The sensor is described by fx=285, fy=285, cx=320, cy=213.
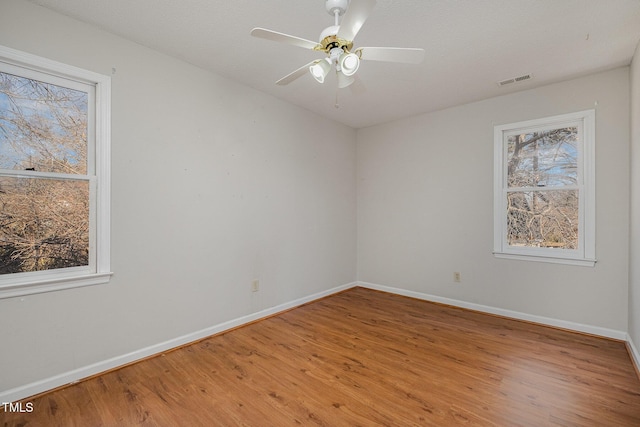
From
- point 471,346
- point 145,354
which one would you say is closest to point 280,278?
point 145,354

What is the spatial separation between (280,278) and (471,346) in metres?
2.13

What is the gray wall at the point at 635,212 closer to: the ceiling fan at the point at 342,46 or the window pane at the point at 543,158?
the window pane at the point at 543,158

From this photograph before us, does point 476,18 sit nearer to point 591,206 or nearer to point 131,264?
point 591,206

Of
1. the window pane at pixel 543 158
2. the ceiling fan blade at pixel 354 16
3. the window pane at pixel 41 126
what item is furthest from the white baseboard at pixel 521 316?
the window pane at pixel 41 126

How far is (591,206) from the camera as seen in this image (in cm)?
285

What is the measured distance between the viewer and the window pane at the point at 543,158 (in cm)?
303

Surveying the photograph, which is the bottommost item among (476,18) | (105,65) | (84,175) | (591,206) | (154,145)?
(591,206)

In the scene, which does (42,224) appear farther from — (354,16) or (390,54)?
(390,54)

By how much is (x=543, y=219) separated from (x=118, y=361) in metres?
4.33

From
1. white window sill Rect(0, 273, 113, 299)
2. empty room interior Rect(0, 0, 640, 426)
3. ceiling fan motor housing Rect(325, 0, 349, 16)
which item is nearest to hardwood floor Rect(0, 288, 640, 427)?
empty room interior Rect(0, 0, 640, 426)

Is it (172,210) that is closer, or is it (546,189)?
(172,210)

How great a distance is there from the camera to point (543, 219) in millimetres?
3182

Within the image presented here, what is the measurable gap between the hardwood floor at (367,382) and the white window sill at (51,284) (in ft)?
2.30

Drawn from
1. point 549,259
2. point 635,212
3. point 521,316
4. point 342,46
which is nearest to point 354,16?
point 342,46
